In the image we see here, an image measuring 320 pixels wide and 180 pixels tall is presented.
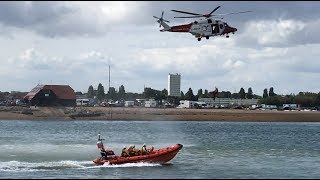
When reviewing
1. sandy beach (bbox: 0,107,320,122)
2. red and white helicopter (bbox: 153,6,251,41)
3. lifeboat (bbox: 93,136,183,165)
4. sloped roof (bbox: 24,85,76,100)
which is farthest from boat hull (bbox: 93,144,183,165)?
sloped roof (bbox: 24,85,76,100)

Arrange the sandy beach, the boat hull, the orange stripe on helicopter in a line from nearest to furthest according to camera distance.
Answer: the boat hull, the orange stripe on helicopter, the sandy beach

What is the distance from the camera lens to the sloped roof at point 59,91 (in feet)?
529

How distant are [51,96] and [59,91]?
17.7 feet

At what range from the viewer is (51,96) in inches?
6250

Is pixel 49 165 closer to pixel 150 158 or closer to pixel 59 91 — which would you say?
pixel 150 158

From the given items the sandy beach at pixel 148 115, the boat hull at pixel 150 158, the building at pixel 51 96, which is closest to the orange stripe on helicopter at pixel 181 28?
the boat hull at pixel 150 158

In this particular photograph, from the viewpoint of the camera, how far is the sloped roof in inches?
6353

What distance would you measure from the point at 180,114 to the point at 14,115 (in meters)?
38.6

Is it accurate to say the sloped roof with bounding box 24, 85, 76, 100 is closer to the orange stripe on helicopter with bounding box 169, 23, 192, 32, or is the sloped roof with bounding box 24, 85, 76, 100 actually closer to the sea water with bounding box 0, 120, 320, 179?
the sea water with bounding box 0, 120, 320, 179

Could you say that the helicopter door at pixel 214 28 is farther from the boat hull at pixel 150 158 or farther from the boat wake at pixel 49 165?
the boat wake at pixel 49 165

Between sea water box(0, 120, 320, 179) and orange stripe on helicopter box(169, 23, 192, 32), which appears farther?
orange stripe on helicopter box(169, 23, 192, 32)

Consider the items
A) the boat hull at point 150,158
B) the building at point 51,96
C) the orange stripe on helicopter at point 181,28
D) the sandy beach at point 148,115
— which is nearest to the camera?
the boat hull at point 150,158

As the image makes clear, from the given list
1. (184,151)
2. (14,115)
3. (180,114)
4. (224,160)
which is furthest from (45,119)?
(224,160)

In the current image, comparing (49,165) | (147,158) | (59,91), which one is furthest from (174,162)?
(59,91)
